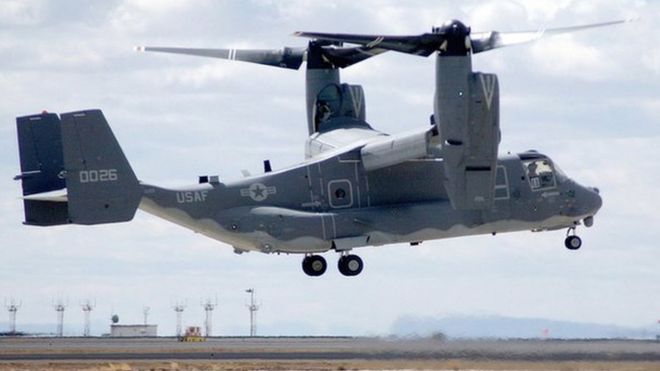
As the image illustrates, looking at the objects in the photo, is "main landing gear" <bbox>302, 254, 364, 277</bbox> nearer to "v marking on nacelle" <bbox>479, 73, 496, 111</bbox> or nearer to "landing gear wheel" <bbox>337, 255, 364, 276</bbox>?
"landing gear wheel" <bbox>337, 255, 364, 276</bbox>

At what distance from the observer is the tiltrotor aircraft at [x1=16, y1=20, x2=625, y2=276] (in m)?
60.1

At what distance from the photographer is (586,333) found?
61.2 metres

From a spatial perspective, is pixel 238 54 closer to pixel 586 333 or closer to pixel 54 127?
pixel 54 127

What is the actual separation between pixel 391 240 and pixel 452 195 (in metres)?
4.68

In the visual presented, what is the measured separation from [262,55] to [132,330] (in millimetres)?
40739

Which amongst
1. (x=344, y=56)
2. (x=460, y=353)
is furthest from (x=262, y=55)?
(x=460, y=353)

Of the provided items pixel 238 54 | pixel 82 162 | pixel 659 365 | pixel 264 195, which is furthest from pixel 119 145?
pixel 659 365

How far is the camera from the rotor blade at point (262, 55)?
76.8 m

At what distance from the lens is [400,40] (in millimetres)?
60781

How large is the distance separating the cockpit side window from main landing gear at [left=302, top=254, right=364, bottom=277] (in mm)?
7643

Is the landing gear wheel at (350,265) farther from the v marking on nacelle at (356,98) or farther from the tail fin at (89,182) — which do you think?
the v marking on nacelle at (356,98)

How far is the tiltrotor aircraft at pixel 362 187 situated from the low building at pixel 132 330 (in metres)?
45.6

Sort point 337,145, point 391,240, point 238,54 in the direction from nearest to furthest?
point 391,240, point 337,145, point 238,54

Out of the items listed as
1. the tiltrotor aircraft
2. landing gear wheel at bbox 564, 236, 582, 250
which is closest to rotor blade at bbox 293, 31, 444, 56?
the tiltrotor aircraft
